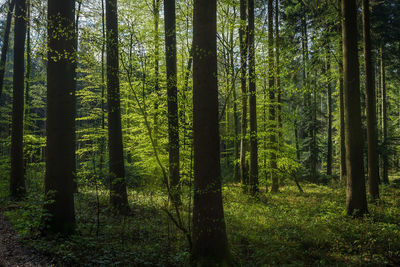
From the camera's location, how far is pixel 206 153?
4.21 metres

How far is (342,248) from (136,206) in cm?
692

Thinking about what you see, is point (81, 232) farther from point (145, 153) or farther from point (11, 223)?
point (145, 153)

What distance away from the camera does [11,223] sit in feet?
22.6

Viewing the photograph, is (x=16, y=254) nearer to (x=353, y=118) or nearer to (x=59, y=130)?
(x=59, y=130)

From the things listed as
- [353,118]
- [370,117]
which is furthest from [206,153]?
[370,117]

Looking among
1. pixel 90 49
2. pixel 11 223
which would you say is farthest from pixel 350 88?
pixel 11 223

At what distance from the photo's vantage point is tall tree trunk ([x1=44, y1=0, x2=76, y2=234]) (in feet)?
18.0

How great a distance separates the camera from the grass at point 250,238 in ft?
15.6

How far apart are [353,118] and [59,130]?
342 inches

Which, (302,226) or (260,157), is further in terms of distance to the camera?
(260,157)

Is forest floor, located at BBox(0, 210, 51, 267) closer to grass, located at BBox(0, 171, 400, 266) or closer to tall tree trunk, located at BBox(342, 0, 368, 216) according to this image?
grass, located at BBox(0, 171, 400, 266)

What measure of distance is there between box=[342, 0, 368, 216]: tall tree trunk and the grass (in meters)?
0.62

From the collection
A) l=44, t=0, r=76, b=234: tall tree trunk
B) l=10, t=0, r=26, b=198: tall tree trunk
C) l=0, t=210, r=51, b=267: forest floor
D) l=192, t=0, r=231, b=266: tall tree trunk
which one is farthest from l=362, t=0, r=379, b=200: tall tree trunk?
l=10, t=0, r=26, b=198: tall tree trunk

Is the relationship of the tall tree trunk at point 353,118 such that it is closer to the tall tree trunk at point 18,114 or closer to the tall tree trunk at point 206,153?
the tall tree trunk at point 206,153
